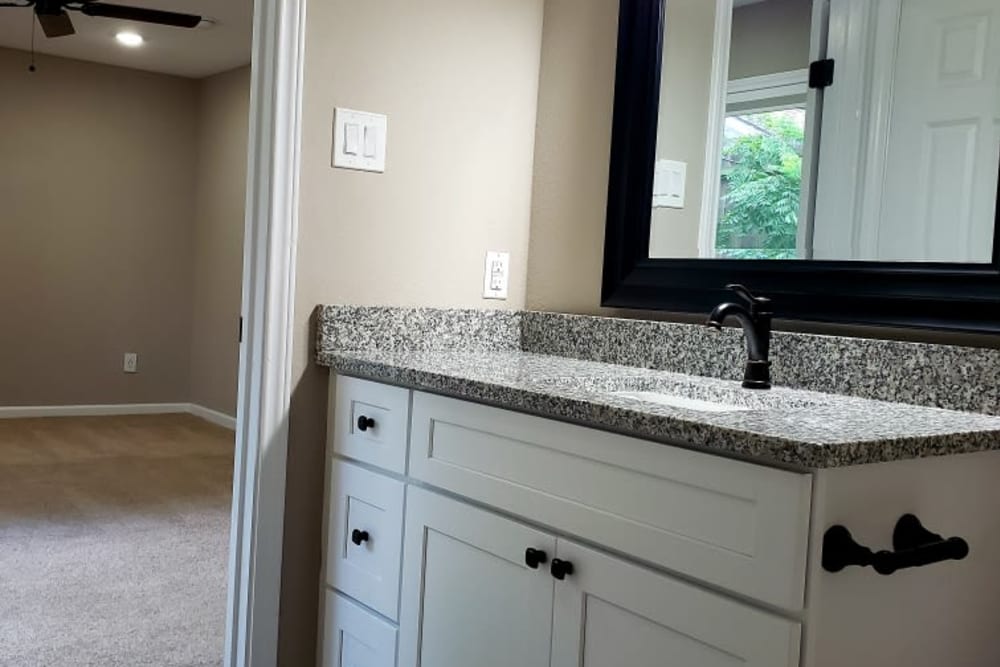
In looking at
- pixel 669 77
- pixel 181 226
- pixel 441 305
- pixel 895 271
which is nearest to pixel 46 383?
pixel 181 226

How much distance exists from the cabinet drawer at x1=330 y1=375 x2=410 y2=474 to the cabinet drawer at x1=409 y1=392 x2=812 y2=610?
0.23 feet

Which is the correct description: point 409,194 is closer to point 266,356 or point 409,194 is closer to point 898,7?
point 266,356

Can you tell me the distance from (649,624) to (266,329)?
97cm

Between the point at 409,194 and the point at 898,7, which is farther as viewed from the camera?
the point at 409,194

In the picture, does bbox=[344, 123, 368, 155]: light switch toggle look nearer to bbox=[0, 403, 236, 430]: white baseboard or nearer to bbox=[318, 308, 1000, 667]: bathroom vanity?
bbox=[318, 308, 1000, 667]: bathroom vanity

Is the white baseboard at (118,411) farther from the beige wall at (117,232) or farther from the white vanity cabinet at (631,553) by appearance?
the white vanity cabinet at (631,553)

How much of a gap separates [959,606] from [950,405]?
294 mm

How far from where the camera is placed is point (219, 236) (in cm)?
607

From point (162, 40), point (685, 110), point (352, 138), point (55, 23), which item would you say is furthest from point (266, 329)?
point (162, 40)

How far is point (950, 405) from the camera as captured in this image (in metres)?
1.39

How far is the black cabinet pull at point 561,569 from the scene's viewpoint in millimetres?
1321

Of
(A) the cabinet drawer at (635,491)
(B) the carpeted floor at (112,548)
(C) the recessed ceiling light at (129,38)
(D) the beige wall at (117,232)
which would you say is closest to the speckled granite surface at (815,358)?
(A) the cabinet drawer at (635,491)

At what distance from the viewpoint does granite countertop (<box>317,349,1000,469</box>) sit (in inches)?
41.8

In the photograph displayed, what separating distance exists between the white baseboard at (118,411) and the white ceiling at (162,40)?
6.97 ft
